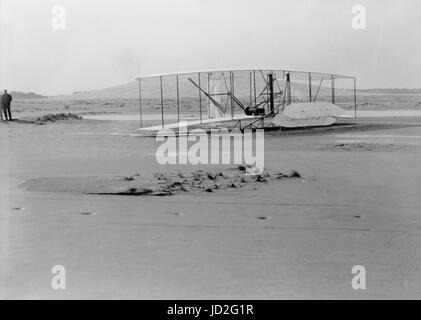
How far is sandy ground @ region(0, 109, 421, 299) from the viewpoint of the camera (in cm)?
534

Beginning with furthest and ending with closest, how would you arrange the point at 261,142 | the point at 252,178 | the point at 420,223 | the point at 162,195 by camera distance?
the point at 261,142 < the point at 252,178 < the point at 162,195 < the point at 420,223

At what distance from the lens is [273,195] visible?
10.4 meters

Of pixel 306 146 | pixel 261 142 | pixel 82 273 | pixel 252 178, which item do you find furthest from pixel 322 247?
pixel 261 142

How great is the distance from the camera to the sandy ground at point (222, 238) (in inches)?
210

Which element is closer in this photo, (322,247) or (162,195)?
(322,247)

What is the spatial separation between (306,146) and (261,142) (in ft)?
6.70

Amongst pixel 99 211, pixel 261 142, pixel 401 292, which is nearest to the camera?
pixel 401 292

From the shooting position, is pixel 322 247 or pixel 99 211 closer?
pixel 322 247

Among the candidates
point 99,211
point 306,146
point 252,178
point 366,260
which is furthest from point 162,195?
point 306,146

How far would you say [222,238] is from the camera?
7.20 metres
